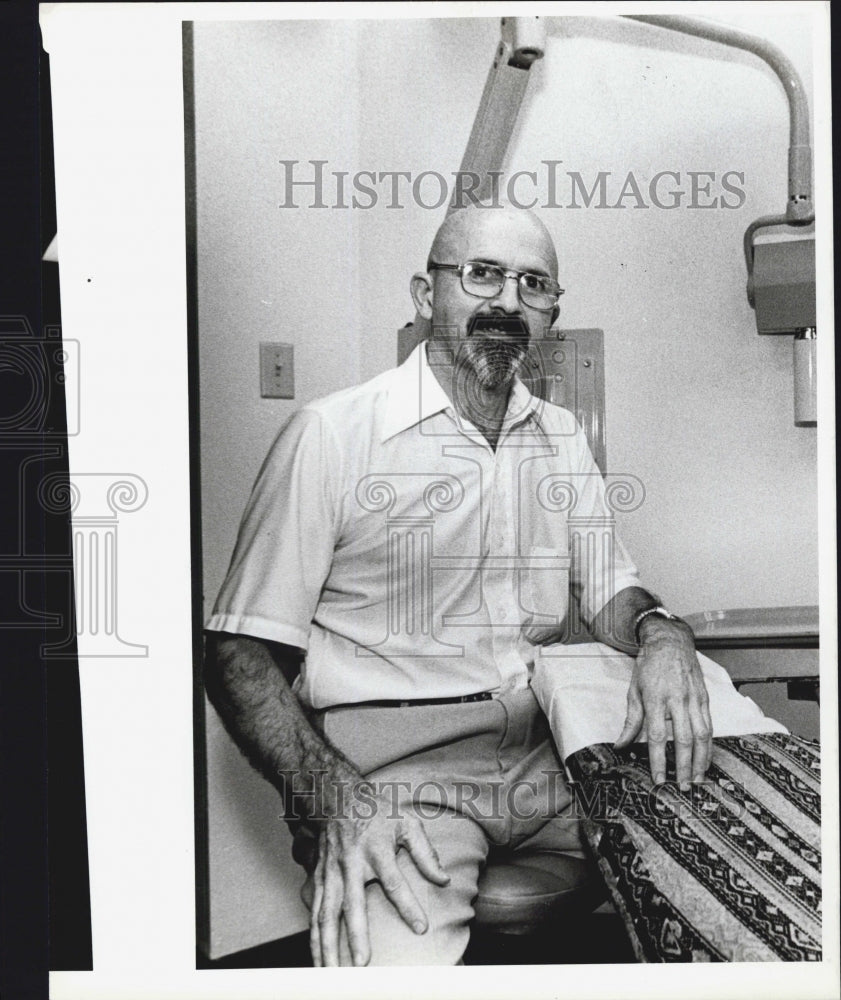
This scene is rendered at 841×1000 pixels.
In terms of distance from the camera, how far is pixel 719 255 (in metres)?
1.25

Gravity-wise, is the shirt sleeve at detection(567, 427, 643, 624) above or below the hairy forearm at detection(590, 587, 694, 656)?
above

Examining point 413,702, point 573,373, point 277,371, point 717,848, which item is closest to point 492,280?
point 573,373

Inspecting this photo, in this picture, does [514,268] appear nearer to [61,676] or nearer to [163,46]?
[163,46]

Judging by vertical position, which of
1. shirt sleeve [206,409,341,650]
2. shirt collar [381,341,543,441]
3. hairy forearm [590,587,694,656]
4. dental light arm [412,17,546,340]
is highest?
dental light arm [412,17,546,340]

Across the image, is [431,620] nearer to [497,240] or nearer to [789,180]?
[497,240]

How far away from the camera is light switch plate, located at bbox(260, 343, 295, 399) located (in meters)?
1.21

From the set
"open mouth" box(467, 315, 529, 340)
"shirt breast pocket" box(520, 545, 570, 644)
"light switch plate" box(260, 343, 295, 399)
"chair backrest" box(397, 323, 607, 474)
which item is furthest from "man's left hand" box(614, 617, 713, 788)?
"light switch plate" box(260, 343, 295, 399)

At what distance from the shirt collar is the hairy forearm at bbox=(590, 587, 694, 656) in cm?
26

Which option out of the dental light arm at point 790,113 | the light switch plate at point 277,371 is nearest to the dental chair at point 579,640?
the light switch plate at point 277,371

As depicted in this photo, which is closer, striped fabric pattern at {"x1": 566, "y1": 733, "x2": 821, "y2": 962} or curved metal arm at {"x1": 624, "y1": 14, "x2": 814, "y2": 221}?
striped fabric pattern at {"x1": 566, "y1": 733, "x2": 821, "y2": 962}

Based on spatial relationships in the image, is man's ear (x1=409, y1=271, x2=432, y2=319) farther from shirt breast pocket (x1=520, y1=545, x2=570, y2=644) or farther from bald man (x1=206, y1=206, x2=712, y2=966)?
shirt breast pocket (x1=520, y1=545, x2=570, y2=644)

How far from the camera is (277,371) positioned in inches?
47.8

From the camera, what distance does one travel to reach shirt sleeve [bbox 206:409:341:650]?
47.3 inches

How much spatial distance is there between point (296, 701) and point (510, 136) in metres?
0.71
